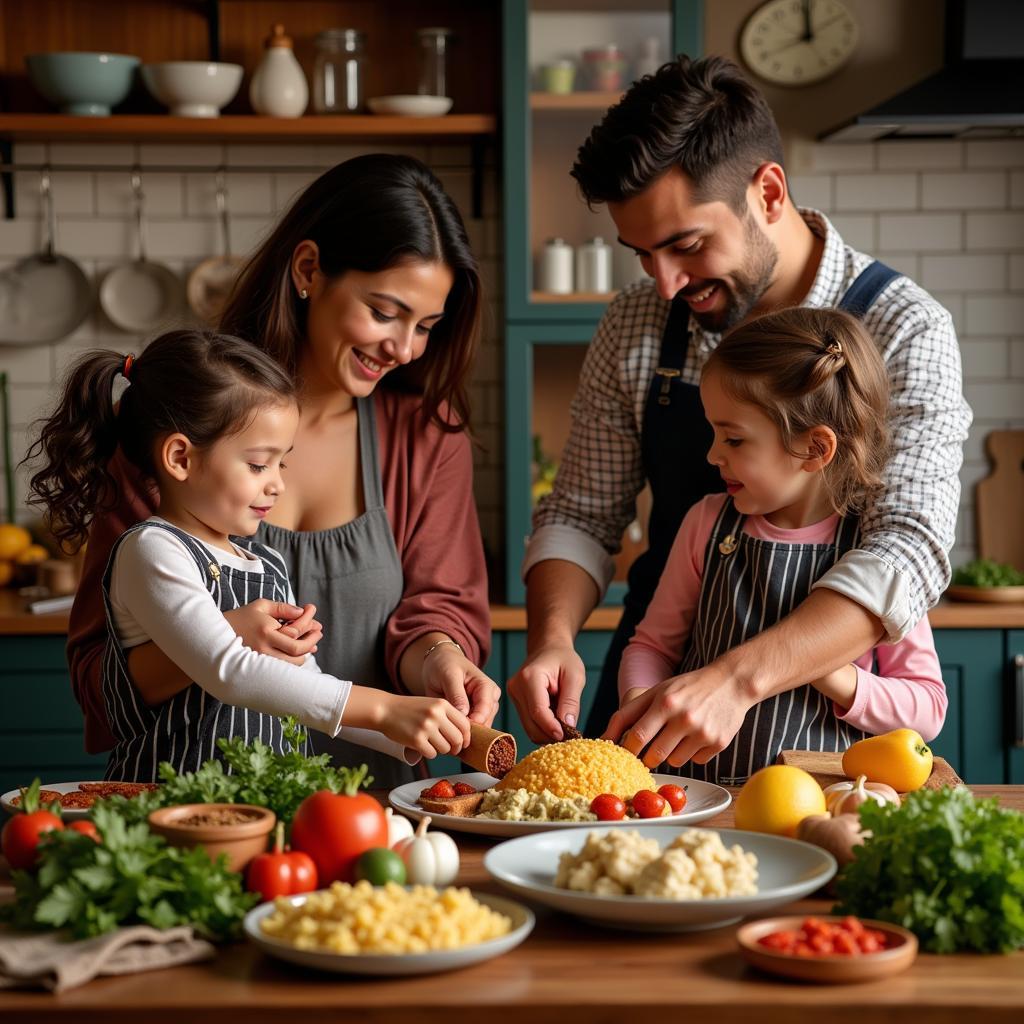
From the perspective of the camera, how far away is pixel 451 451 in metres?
2.44

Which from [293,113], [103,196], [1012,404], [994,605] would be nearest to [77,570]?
[103,196]

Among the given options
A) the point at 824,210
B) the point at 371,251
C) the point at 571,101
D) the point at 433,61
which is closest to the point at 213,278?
the point at 433,61

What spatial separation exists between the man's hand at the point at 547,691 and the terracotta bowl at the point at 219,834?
742 millimetres

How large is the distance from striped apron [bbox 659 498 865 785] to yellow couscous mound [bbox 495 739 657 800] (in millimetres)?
383

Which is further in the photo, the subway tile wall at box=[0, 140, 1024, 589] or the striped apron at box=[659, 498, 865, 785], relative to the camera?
the subway tile wall at box=[0, 140, 1024, 589]

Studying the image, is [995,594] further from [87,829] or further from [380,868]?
[87,829]

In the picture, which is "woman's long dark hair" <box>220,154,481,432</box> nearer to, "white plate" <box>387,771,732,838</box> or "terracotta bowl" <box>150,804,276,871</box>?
"white plate" <box>387,771,732,838</box>

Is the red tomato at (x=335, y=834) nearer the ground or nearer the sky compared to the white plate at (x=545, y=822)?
nearer the sky

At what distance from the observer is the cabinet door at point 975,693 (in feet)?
11.6

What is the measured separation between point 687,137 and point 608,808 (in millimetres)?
1101

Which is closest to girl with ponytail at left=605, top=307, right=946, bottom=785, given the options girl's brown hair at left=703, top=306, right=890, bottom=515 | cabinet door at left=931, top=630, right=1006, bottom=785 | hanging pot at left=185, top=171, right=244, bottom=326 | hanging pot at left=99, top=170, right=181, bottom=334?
girl's brown hair at left=703, top=306, right=890, bottom=515

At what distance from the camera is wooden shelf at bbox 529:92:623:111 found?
3670 mm

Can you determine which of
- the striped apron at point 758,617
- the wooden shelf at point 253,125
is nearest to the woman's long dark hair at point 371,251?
the striped apron at point 758,617

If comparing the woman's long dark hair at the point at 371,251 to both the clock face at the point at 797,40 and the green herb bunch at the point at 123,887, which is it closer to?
the green herb bunch at the point at 123,887
